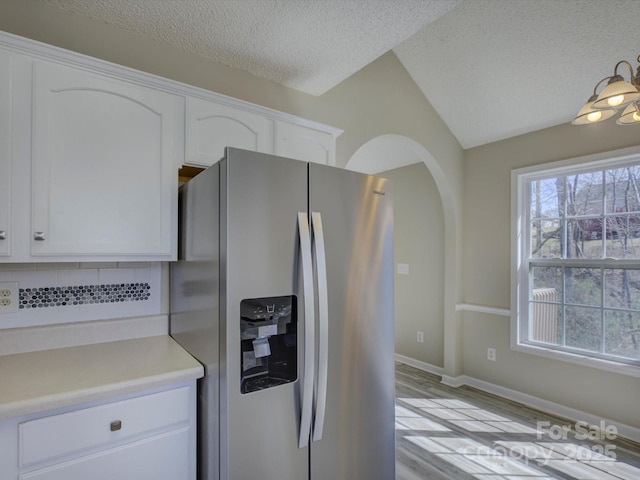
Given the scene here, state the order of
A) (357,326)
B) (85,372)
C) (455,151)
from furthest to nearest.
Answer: (455,151) → (357,326) → (85,372)

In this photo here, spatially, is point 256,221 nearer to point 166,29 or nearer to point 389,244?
point 389,244

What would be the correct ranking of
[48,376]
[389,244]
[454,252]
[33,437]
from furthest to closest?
[454,252]
[389,244]
[48,376]
[33,437]

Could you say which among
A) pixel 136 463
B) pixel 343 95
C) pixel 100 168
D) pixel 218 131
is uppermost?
pixel 343 95

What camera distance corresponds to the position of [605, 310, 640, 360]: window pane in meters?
2.36

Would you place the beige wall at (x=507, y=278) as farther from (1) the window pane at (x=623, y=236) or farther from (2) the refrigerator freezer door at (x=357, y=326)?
(2) the refrigerator freezer door at (x=357, y=326)

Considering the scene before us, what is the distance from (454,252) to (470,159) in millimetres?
966

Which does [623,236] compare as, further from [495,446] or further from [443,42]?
[443,42]

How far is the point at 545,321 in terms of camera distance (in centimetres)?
284

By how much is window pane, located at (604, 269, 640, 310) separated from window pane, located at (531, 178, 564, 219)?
61 cm

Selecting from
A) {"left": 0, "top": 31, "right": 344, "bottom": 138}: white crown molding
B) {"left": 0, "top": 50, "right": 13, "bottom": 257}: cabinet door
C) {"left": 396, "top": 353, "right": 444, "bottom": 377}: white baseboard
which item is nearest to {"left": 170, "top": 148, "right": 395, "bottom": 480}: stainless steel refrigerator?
{"left": 0, "top": 31, "right": 344, "bottom": 138}: white crown molding

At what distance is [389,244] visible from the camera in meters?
1.59

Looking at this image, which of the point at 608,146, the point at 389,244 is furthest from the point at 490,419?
the point at 608,146

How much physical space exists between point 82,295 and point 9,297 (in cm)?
25

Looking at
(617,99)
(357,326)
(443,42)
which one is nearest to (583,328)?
(617,99)
